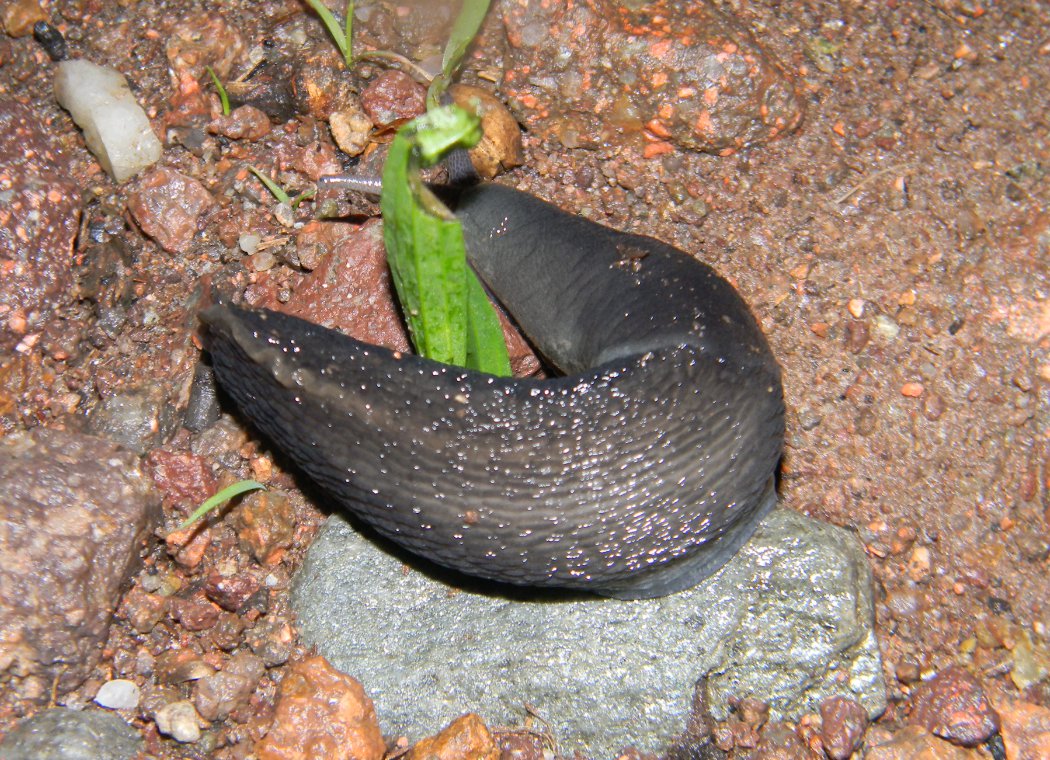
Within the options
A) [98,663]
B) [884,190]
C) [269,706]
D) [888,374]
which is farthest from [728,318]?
[98,663]

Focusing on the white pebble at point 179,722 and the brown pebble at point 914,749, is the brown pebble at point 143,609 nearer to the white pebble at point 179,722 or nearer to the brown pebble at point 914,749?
the white pebble at point 179,722

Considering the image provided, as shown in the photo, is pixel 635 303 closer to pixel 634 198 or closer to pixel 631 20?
pixel 634 198

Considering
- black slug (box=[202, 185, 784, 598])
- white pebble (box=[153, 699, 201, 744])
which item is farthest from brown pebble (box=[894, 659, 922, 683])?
white pebble (box=[153, 699, 201, 744])

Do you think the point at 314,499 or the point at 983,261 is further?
the point at 983,261

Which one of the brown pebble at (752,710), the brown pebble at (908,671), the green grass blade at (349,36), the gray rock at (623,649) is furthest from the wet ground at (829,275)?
the brown pebble at (752,710)

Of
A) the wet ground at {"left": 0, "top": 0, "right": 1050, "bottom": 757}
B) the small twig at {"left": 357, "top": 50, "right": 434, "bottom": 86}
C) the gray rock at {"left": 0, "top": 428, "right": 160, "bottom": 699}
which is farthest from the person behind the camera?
the small twig at {"left": 357, "top": 50, "right": 434, "bottom": 86}

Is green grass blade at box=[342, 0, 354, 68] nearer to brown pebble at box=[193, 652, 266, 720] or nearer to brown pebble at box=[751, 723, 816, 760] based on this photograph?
brown pebble at box=[193, 652, 266, 720]

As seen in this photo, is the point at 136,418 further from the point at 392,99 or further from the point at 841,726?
the point at 841,726
